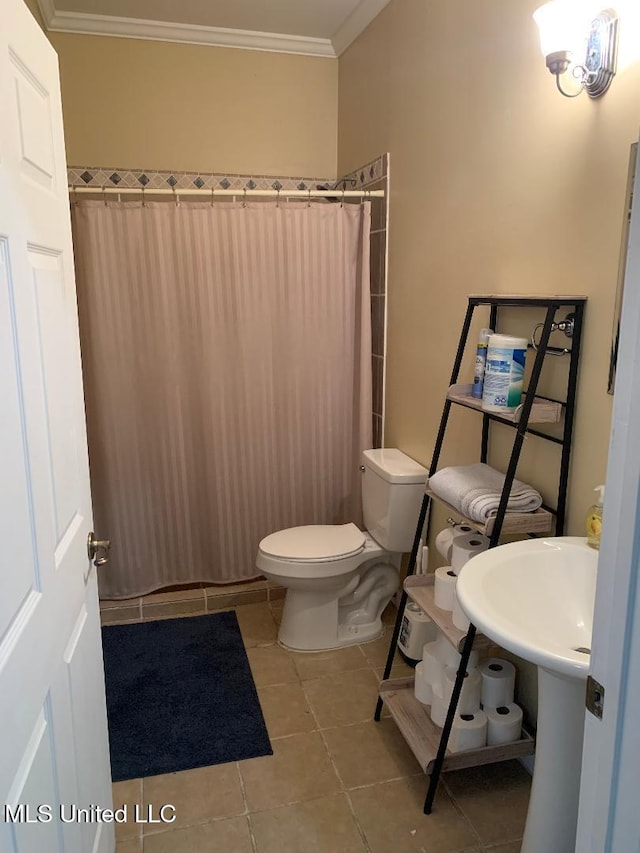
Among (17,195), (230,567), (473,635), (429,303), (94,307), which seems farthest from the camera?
(230,567)

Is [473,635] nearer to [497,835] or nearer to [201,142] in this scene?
[497,835]

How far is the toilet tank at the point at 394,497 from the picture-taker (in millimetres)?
2496

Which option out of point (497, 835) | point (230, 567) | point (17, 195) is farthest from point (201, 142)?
point (497, 835)

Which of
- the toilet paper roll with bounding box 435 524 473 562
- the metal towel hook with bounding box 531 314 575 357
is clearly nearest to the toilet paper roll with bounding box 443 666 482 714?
the toilet paper roll with bounding box 435 524 473 562

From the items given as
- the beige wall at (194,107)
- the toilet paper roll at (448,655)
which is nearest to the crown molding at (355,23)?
the beige wall at (194,107)

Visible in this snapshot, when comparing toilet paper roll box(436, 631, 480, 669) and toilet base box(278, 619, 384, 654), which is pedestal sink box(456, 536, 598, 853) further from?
toilet base box(278, 619, 384, 654)

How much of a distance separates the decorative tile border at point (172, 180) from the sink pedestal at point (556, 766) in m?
2.41

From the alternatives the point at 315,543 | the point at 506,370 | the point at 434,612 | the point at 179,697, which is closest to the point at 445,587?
the point at 434,612

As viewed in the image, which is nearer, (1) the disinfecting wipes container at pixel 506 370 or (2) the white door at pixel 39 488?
(2) the white door at pixel 39 488

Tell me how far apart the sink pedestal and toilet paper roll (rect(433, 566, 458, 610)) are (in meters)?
0.49

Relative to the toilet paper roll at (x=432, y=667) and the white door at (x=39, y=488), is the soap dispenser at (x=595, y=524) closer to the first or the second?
the toilet paper roll at (x=432, y=667)

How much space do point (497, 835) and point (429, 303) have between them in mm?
1736

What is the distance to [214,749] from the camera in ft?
6.84

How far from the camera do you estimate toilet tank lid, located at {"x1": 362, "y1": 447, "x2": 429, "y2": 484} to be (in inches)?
97.8
